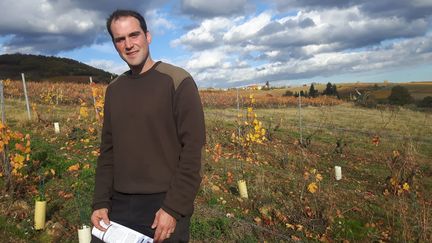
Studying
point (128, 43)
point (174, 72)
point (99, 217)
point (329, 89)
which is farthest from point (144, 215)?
point (329, 89)

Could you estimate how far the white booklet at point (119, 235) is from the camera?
223 centimetres

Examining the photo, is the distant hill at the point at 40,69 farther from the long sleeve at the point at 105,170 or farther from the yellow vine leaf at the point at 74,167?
the long sleeve at the point at 105,170

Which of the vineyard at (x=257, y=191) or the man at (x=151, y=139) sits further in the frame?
the vineyard at (x=257, y=191)

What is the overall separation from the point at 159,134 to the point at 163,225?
50 cm

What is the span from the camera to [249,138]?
399 inches

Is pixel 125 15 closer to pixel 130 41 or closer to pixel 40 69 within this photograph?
pixel 130 41

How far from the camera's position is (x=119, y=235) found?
7.64ft

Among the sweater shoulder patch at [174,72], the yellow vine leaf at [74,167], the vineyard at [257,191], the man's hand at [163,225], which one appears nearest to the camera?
the man's hand at [163,225]

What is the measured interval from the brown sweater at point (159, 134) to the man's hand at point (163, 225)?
0.11 ft

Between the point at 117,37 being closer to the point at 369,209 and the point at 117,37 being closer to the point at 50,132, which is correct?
the point at 369,209

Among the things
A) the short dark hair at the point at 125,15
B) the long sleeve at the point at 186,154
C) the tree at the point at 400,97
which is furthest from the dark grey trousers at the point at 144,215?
the tree at the point at 400,97

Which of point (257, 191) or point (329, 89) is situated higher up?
point (257, 191)

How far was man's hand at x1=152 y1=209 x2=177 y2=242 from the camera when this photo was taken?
217cm

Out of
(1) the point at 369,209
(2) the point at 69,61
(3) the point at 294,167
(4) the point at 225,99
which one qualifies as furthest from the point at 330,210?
(2) the point at 69,61
